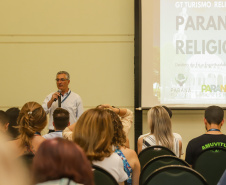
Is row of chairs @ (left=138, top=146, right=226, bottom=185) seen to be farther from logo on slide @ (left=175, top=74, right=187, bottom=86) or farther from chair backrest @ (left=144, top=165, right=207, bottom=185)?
logo on slide @ (left=175, top=74, right=187, bottom=86)

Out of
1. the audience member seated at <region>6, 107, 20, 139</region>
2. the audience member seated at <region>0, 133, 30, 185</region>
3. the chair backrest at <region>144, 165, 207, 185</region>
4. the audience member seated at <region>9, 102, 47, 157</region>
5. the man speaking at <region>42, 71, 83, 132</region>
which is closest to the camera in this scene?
the audience member seated at <region>0, 133, 30, 185</region>

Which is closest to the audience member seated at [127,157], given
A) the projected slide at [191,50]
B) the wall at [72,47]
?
the projected slide at [191,50]

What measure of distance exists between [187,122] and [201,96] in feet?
1.63

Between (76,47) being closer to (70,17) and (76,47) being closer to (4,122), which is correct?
(70,17)

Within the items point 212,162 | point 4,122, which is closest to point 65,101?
point 4,122

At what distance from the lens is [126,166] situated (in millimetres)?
2676

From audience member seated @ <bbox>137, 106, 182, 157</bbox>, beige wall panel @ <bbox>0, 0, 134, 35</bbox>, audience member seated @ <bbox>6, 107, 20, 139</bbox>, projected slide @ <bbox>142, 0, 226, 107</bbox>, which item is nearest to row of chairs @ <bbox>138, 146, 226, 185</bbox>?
audience member seated @ <bbox>137, 106, 182, 157</bbox>

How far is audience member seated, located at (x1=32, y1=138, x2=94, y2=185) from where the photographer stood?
4.88 ft

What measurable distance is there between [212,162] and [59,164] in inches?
76.4

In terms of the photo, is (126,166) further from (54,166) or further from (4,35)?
(4,35)

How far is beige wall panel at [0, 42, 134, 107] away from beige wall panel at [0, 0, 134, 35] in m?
0.25

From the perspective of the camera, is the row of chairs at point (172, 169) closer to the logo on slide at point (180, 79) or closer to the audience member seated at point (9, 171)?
the audience member seated at point (9, 171)

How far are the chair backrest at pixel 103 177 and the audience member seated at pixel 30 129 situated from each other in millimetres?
1075

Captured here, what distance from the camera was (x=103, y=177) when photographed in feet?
7.29
